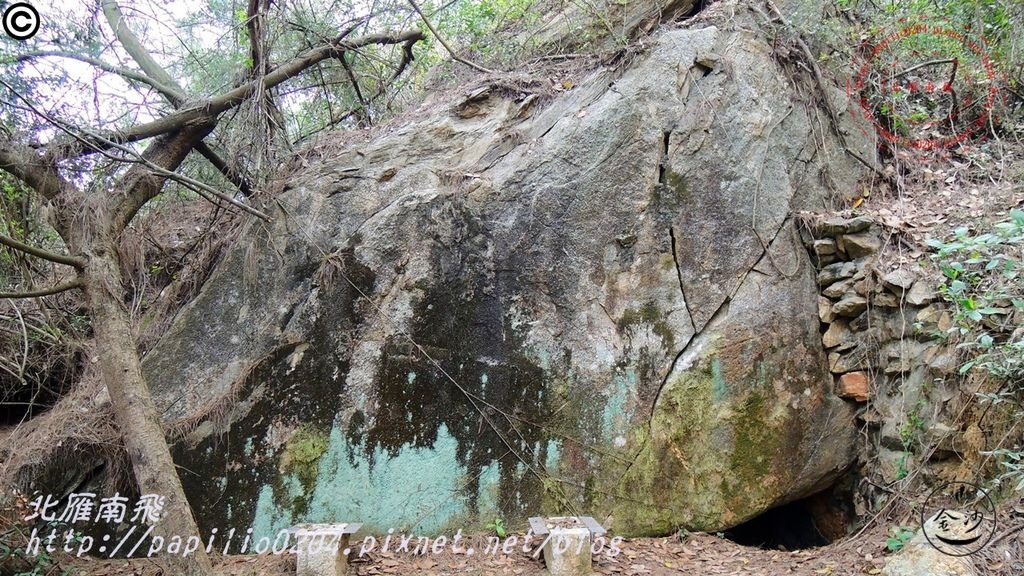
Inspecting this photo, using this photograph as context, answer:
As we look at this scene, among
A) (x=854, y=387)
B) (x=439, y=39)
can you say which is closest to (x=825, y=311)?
(x=854, y=387)

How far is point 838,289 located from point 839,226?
53 centimetres

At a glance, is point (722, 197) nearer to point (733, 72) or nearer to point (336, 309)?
point (733, 72)

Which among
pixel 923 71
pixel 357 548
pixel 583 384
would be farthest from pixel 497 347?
pixel 923 71

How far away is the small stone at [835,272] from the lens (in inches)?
193

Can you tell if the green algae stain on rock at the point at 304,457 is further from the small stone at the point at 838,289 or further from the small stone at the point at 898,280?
the small stone at the point at 898,280

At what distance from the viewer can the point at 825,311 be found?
196 inches

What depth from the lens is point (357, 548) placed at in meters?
4.06

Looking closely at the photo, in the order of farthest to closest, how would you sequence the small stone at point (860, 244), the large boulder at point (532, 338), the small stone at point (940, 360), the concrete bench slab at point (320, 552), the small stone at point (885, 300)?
the small stone at point (860, 244), the small stone at point (885, 300), the large boulder at point (532, 338), the small stone at point (940, 360), the concrete bench slab at point (320, 552)

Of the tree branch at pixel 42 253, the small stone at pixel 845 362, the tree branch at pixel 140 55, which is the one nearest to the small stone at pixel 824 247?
the small stone at pixel 845 362

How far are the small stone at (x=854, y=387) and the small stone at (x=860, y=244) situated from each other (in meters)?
0.97

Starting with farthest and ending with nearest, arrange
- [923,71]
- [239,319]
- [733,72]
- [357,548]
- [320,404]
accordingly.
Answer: [923,71] → [733,72] → [239,319] → [320,404] → [357,548]

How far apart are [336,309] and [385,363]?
0.59 metres

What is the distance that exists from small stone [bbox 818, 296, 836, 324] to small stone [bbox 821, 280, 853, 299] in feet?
0.18

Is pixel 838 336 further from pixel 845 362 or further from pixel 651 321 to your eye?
pixel 651 321
